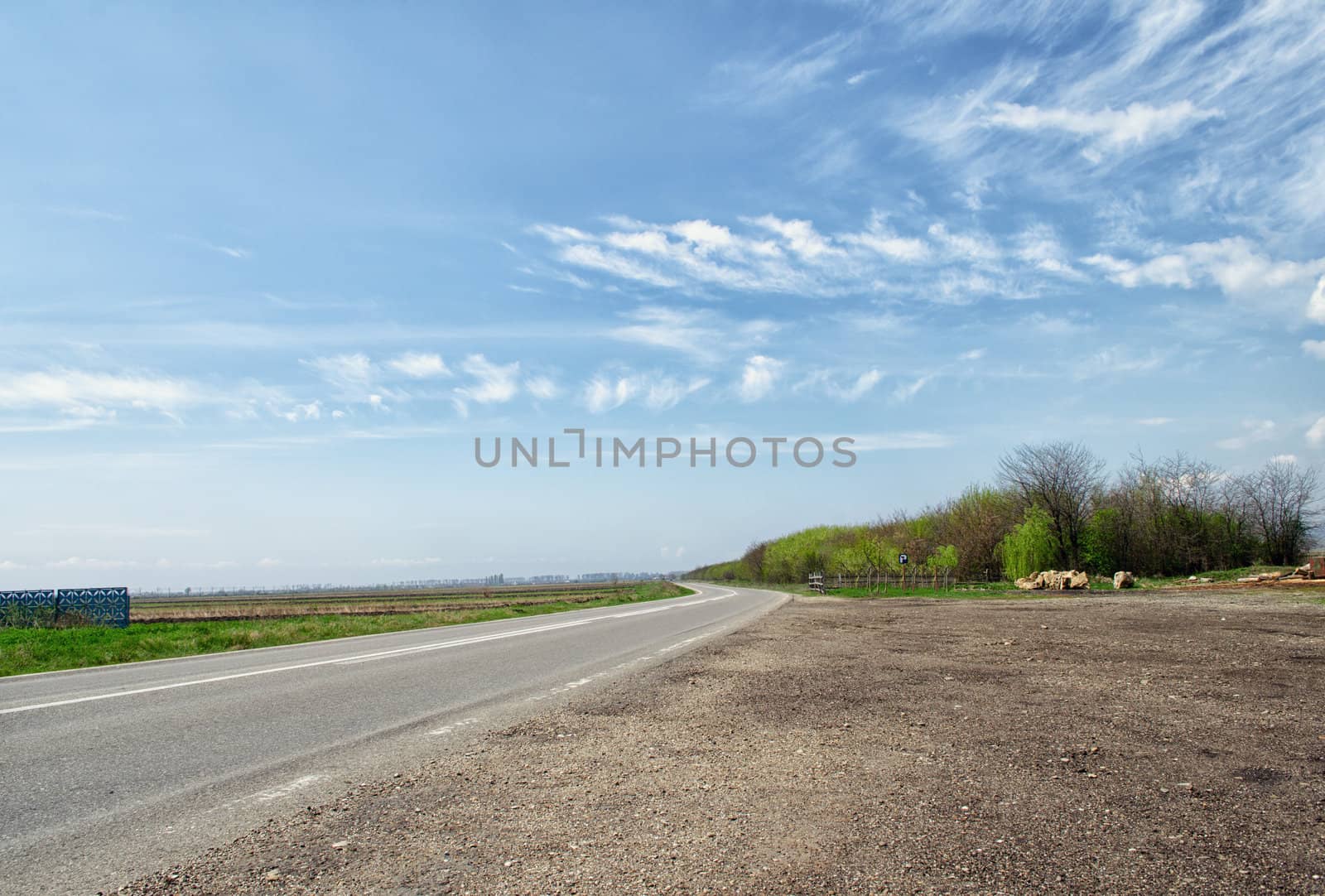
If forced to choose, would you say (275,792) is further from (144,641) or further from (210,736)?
(144,641)

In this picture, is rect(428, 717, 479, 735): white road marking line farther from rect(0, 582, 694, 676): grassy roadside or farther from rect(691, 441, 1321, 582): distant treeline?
rect(691, 441, 1321, 582): distant treeline

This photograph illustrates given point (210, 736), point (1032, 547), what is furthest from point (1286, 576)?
point (210, 736)

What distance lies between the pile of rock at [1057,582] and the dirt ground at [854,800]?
34.1 metres

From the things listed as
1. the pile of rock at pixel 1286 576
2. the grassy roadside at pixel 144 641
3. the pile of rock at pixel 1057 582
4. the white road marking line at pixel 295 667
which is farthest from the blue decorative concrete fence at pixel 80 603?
the pile of rock at pixel 1286 576

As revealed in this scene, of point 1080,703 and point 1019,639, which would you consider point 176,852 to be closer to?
point 1080,703

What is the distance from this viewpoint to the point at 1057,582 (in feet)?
136

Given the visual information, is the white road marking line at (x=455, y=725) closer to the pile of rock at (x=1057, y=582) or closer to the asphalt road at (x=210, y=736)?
the asphalt road at (x=210, y=736)

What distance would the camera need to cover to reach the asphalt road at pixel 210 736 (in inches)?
152

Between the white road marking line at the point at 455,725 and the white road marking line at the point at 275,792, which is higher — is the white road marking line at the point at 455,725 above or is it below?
below

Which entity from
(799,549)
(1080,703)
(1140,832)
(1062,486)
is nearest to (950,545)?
(1062,486)

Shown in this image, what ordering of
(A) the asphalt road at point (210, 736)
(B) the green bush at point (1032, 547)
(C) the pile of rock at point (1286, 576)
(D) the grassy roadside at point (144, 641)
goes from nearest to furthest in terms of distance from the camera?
(A) the asphalt road at point (210, 736), (D) the grassy roadside at point (144, 641), (C) the pile of rock at point (1286, 576), (B) the green bush at point (1032, 547)

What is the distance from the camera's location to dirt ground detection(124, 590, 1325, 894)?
3357 millimetres

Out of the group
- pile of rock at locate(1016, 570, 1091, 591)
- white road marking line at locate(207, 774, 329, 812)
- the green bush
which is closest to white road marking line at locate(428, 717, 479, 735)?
white road marking line at locate(207, 774, 329, 812)

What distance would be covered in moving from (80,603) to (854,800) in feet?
125
